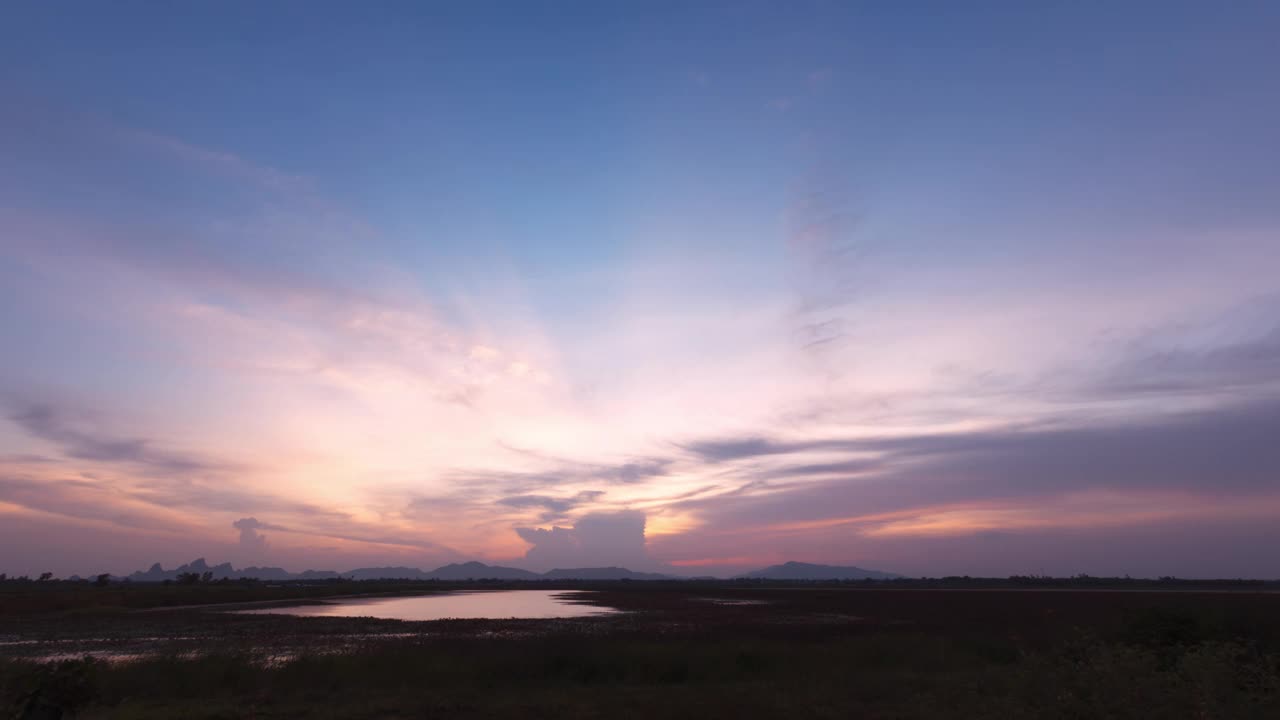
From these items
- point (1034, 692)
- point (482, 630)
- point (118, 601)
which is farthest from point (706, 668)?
point (118, 601)

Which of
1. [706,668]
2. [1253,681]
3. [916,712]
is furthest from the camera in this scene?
[706,668]

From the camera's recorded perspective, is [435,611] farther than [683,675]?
Yes

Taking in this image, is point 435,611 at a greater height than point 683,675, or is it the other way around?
point 435,611

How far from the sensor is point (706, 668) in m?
27.8

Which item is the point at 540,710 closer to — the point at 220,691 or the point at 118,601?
the point at 220,691

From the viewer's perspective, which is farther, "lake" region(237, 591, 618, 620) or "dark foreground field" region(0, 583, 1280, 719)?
"lake" region(237, 591, 618, 620)

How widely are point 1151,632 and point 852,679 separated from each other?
10729 mm

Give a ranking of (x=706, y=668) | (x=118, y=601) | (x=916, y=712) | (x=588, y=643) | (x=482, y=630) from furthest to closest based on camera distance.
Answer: (x=118, y=601)
(x=482, y=630)
(x=588, y=643)
(x=706, y=668)
(x=916, y=712)

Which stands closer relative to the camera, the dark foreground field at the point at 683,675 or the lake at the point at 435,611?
the dark foreground field at the point at 683,675

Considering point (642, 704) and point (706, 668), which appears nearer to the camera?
point (642, 704)

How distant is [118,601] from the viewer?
83.8 meters

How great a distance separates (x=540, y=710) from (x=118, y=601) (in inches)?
3509

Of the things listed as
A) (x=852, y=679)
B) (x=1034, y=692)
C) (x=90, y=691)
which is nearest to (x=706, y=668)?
(x=852, y=679)

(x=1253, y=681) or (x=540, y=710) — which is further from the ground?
(x=1253, y=681)
